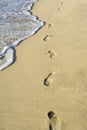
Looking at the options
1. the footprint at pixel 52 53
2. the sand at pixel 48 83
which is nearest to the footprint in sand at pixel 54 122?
the sand at pixel 48 83

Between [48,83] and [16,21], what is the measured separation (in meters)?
3.78

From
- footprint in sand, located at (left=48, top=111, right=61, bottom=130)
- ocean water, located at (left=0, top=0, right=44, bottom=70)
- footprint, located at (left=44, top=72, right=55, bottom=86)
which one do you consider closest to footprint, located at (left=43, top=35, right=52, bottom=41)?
ocean water, located at (left=0, top=0, right=44, bottom=70)

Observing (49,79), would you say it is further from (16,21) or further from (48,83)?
(16,21)

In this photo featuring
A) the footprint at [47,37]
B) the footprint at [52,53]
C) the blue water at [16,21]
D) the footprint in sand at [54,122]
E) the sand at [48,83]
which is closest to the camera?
the footprint in sand at [54,122]

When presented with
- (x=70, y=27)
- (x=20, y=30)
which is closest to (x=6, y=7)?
(x=20, y=30)

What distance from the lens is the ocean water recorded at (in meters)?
6.23

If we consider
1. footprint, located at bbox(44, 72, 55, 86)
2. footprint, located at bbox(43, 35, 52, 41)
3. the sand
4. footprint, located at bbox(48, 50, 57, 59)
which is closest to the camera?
the sand

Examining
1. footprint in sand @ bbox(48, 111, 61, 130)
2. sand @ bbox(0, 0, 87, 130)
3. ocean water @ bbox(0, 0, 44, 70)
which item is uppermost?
ocean water @ bbox(0, 0, 44, 70)

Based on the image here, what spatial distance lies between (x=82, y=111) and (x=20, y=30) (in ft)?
12.6

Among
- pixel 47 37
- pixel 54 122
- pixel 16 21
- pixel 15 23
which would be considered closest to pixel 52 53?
pixel 47 37

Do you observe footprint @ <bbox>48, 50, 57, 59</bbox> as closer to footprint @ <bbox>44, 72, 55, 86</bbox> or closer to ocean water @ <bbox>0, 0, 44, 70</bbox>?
footprint @ <bbox>44, 72, 55, 86</bbox>

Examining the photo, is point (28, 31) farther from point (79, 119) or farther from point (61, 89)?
point (79, 119)

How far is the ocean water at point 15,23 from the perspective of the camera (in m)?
6.23

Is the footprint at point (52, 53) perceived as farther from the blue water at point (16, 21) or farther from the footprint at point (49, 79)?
the blue water at point (16, 21)
